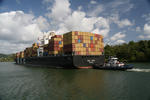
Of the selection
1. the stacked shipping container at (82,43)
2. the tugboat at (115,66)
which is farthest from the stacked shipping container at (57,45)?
the tugboat at (115,66)

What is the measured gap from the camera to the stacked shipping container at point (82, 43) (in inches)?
1574

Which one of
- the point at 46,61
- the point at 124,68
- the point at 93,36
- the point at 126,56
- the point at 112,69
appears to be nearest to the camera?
the point at 124,68

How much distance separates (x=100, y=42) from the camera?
154ft

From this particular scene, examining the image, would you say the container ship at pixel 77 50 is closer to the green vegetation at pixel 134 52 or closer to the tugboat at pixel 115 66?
the tugboat at pixel 115 66

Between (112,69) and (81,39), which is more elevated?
(81,39)

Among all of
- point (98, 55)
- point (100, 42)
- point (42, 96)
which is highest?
point (100, 42)

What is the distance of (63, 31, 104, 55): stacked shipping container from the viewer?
39969 mm

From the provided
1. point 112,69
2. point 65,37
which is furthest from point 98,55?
point 65,37

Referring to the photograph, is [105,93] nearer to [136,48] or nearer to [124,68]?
[124,68]

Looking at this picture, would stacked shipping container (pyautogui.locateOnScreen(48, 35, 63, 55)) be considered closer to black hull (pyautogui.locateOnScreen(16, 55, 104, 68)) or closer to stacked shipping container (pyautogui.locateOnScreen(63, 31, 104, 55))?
stacked shipping container (pyautogui.locateOnScreen(63, 31, 104, 55))

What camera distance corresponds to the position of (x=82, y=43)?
4119cm

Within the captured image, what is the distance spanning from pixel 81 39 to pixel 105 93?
2878 cm

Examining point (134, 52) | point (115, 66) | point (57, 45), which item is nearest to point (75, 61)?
point (115, 66)

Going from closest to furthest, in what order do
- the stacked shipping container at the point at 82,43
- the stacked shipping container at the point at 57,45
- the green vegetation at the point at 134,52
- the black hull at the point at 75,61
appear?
1. the black hull at the point at 75,61
2. the stacked shipping container at the point at 82,43
3. the stacked shipping container at the point at 57,45
4. the green vegetation at the point at 134,52
